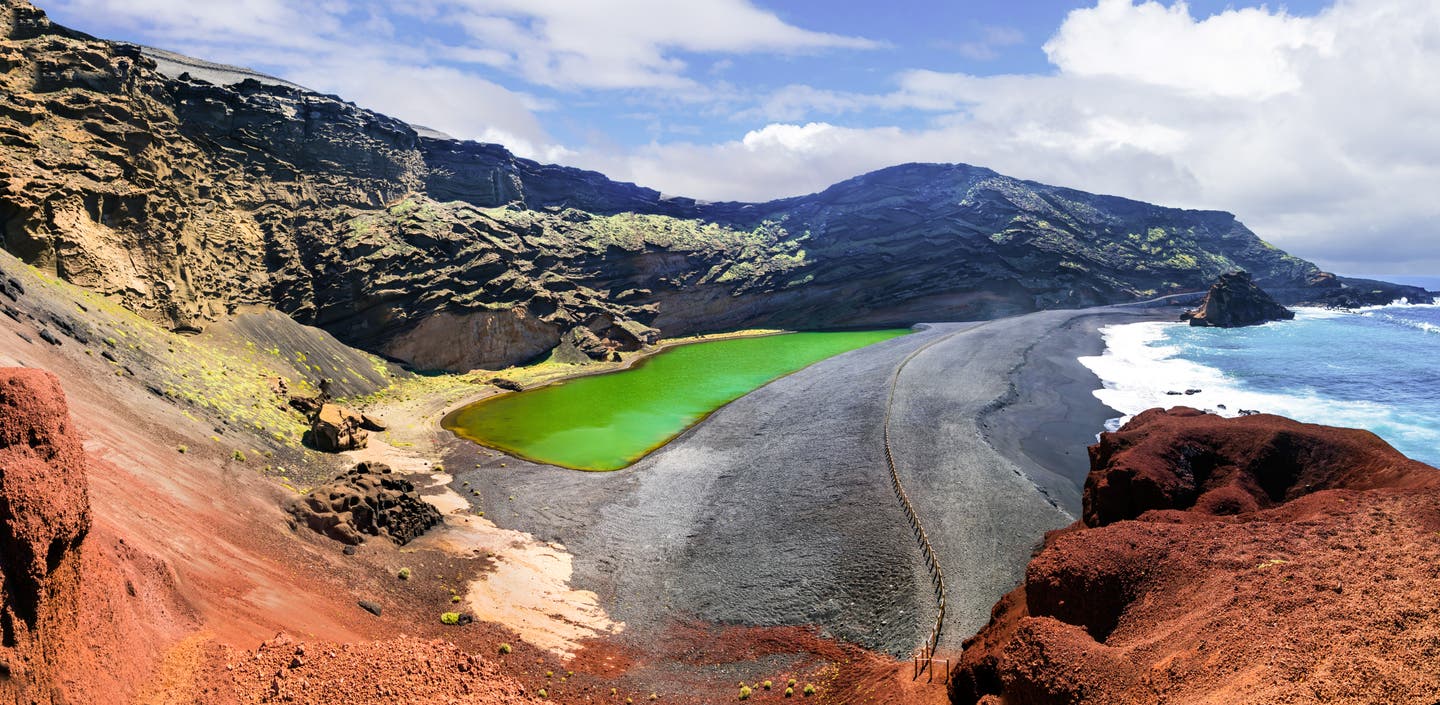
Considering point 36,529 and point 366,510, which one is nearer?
point 36,529

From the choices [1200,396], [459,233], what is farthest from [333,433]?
[1200,396]

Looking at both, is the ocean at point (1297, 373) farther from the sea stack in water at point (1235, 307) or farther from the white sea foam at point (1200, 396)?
the sea stack in water at point (1235, 307)

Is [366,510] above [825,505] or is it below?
below

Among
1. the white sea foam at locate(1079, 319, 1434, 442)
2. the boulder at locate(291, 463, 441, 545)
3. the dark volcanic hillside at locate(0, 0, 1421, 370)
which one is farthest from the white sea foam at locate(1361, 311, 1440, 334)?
the boulder at locate(291, 463, 441, 545)

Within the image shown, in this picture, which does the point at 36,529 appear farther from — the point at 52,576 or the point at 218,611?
the point at 218,611

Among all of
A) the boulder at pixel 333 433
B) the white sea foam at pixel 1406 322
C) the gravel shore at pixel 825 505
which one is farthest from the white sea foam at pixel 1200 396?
the boulder at pixel 333 433

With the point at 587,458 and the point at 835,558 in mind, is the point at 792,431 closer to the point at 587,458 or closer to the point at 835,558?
the point at 587,458

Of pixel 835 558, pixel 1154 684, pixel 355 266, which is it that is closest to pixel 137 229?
pixel 355 266
